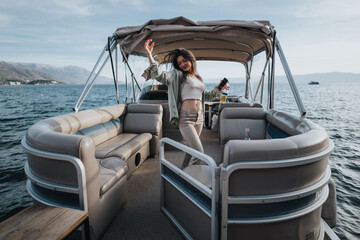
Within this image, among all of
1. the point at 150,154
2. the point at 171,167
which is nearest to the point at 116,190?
the point at 171,167

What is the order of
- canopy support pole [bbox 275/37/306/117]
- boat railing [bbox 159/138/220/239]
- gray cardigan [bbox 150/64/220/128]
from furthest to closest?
canopy support pole [bbox 275/37/306/117] → gray cardigan [bbox 150/64/220/128] → boat railing [bbox 159/138/220/239]

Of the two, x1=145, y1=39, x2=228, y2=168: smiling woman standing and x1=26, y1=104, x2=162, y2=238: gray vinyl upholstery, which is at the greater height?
x1=145, y1=39, x2=228, y2=168: smiling woman standing

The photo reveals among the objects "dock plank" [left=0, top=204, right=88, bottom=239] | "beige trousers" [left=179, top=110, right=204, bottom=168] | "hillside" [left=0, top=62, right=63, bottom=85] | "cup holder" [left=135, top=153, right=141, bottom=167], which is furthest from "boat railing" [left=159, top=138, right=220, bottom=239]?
"hillside" [left=0, top=62, right=63, bottom=85]

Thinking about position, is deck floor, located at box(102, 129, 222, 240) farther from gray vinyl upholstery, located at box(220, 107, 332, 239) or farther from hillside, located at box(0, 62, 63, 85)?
hillside, located at box(0, 62, 63, 85)

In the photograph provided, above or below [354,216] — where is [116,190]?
above

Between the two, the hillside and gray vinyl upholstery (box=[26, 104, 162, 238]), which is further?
the hillside

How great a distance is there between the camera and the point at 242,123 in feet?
13.6

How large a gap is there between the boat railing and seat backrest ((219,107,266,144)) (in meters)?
2.05

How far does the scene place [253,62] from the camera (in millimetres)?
6930

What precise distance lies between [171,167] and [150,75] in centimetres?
98

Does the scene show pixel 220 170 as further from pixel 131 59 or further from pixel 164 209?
pixel 131 59

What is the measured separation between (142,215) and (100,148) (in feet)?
4.93

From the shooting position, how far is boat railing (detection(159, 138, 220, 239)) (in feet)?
5.23

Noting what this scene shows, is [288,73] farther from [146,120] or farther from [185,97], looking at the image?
[146,120]
